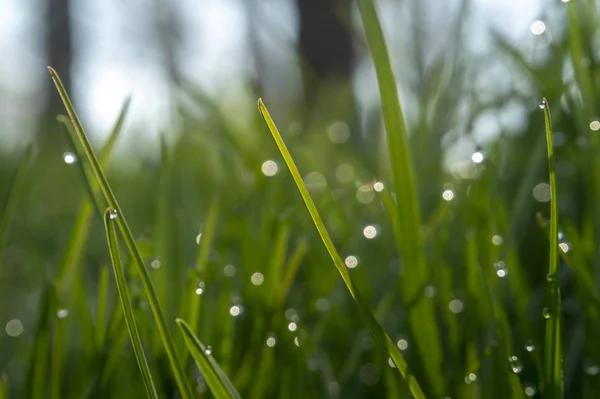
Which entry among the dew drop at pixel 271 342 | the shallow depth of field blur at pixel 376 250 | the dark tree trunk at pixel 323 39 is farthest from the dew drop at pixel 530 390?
the dark tree trunk at pixel 323 39

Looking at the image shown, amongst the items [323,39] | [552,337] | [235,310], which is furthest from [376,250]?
[323,39]

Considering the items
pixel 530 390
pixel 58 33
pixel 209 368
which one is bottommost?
pixel 530 390

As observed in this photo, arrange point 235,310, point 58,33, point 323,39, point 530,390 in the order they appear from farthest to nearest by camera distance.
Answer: point 58,33 < point 323,39 < point 235,310 < point 530,390

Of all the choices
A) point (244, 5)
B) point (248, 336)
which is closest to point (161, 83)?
point (248, 336)

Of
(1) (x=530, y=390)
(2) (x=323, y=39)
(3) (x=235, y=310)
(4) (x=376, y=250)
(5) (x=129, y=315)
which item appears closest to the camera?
(5) (x=129, y=315)

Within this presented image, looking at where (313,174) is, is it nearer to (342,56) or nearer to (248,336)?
(248,336)

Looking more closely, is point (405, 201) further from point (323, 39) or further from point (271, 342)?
point (323, 39)

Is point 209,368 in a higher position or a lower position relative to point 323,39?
lower
